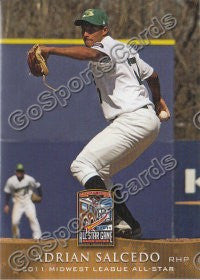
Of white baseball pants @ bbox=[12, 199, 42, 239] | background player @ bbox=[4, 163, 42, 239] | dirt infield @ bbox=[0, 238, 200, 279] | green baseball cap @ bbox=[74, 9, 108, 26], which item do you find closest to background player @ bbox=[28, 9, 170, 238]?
green baseball cap @ bbox=[74, 9, 108, 26]

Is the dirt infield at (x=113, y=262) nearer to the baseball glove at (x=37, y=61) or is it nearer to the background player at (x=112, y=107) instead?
the background player at (x=112, y=107)

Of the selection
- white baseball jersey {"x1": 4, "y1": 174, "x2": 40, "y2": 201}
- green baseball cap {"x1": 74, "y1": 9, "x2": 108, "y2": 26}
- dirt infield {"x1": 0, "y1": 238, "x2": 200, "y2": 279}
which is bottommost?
dirt infield {"x1": 0, "y1": 238, "x2": 200, "y2": 279}

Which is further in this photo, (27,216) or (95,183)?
(27,216)

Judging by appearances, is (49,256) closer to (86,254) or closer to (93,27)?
(86,254)

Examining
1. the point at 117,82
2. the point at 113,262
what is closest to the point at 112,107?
the point at 117,82

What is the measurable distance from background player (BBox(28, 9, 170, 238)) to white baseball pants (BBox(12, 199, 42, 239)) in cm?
235

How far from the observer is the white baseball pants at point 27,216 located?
8.71 m

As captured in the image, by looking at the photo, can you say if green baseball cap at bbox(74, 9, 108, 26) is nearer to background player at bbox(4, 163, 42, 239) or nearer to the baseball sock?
the baseball sock

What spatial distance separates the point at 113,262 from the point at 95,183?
30.7 inches

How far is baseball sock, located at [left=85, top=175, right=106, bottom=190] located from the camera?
6.34m

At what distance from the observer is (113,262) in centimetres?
680

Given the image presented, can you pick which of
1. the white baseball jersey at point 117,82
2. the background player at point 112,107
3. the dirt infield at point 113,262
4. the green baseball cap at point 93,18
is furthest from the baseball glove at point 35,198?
the green baseball cap at point 93,18

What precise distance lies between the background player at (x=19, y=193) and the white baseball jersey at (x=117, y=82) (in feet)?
7.54

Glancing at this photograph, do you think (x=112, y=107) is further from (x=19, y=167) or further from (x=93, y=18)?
(x=19, y=167)
